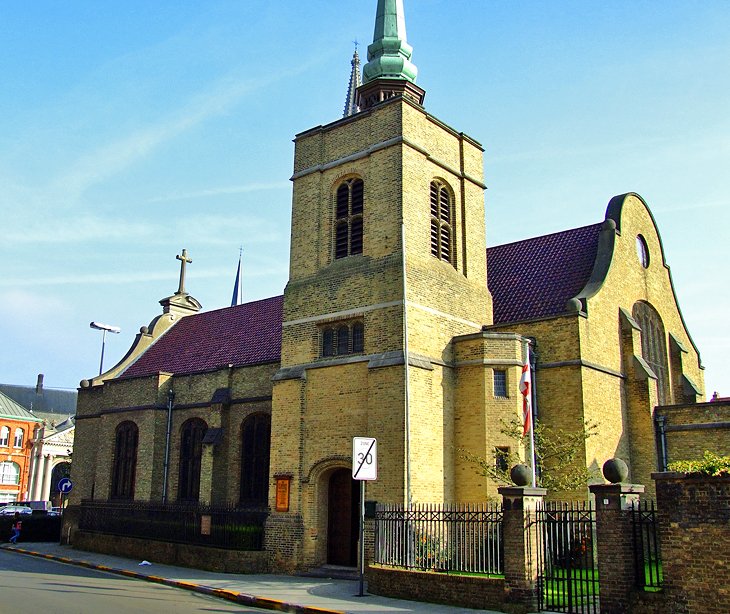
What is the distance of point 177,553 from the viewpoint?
75.4ft

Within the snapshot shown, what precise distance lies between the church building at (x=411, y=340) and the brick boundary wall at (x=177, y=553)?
0.86 meters

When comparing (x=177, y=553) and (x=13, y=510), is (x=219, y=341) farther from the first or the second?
(x=13, y=510)

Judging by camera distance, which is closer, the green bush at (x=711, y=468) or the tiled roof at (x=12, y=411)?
the green bush at (x=711, y=468)

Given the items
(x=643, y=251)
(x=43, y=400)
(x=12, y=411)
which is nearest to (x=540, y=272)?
(x=643, y=251)

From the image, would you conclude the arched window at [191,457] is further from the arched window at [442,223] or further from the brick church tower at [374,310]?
the arched window at [442,223]

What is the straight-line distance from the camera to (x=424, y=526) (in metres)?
17.8

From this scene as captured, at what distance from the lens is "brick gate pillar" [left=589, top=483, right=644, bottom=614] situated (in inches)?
499

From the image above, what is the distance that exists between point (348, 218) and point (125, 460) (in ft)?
51.1

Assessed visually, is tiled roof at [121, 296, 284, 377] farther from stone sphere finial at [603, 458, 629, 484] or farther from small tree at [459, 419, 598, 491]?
stone sphere finial at [603, 458, 629, 484]

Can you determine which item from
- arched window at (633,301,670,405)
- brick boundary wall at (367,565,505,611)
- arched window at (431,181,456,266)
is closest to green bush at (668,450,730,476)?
brick boundary wall at (367,565,505,611)

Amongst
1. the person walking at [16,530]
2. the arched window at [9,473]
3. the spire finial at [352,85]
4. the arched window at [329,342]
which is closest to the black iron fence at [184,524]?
the person walking at [16,530]

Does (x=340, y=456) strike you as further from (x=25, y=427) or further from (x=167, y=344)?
(x=25, y=427)

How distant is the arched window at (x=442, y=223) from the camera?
75.5ft

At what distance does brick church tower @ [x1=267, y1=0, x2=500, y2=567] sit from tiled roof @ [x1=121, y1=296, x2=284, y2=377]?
5.23m
